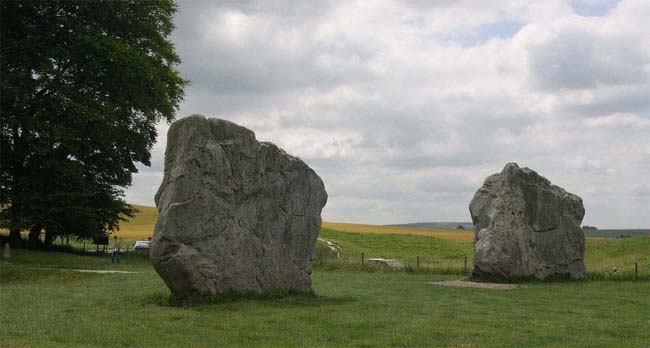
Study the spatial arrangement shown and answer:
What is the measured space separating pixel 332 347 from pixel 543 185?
20632 mm

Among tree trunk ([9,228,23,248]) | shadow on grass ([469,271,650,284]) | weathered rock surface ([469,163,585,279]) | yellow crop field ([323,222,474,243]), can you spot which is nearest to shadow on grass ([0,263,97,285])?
tree trunk ([9,228,23,248])

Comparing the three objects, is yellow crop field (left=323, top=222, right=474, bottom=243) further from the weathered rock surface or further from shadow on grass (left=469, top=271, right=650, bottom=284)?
the weathered rock surface

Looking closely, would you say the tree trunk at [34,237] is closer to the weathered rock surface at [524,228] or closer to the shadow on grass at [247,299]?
the shadow on grass at [247,299]

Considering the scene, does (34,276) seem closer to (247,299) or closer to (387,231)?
(247,299)

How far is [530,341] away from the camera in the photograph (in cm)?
1364

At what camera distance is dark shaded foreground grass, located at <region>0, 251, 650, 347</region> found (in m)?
13.4

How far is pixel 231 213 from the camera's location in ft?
62.1

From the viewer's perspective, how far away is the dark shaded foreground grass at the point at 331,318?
13391mm

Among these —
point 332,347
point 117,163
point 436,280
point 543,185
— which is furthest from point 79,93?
point 332,347

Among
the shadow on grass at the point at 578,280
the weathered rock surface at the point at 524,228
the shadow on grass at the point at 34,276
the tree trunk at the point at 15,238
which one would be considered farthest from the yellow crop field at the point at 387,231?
the shadow on grass at the point at 34,276

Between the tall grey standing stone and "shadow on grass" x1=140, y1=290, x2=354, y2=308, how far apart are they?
7.3 inches

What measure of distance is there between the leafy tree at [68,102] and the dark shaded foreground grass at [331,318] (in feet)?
46.7

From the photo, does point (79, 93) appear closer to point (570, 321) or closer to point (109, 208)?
point (109, 208)

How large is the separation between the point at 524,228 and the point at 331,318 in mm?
15518
